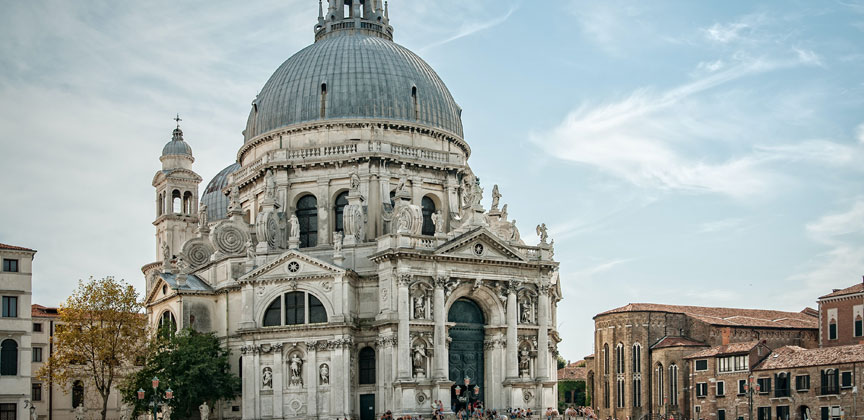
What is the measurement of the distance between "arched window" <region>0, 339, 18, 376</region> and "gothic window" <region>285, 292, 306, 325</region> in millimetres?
14229

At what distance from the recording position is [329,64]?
2692 inches

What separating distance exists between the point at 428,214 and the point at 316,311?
10.7 meters

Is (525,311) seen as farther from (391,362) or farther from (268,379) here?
(268,379)

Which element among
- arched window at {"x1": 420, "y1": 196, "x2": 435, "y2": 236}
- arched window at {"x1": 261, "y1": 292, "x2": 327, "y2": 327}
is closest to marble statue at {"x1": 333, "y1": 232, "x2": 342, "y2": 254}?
arched window at {"x1": 261, "y1": 292, "x2": 327, "y2": 327}

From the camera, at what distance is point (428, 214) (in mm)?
67062

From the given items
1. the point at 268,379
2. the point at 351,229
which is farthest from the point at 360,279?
the point at 268,379

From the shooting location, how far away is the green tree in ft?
192

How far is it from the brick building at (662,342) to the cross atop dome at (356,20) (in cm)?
3274

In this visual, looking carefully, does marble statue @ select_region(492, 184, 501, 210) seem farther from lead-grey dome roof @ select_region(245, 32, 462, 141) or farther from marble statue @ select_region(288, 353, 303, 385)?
marble statue @ select_region(288, 353, 303, 385)

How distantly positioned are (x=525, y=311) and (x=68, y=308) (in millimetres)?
24547

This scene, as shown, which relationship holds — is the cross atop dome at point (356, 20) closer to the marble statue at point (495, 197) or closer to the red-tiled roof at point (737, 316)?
the marble statue at point (495, 197)

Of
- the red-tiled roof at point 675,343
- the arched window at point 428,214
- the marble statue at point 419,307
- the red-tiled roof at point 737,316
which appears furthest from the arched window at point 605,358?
the marble statue at point 419,307

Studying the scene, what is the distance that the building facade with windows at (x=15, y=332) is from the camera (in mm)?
59188

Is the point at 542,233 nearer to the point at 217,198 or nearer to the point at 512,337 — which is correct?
the point at 512,337
